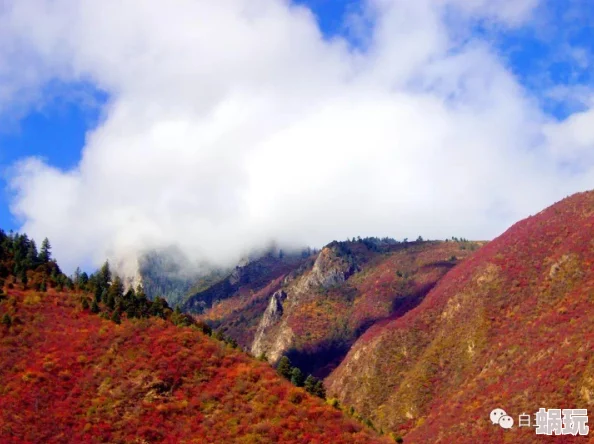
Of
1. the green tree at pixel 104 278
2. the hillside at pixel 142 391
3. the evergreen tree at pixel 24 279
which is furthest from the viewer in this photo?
the green tree at pixel 104 278

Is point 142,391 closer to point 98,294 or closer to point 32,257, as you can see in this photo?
point 98,294

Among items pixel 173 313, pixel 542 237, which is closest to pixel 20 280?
pixel 173 313

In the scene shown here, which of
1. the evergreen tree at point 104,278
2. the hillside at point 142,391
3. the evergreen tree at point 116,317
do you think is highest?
the evergreen tree at point 104,278

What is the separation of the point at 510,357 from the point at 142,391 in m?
104

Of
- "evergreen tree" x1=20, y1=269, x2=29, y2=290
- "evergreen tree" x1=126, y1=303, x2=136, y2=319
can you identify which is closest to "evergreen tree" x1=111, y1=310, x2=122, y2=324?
"evergreen tree" x1=126, y1=303, x2=136, y2=319

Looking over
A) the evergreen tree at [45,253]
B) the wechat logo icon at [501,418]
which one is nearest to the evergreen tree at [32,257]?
the evergreen tree at [45,253]

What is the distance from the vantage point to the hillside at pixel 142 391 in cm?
7588

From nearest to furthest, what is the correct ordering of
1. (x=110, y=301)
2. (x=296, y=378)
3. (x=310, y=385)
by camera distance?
(x=296, y=378)
(x=310, y=385)
(x=110, y=301)

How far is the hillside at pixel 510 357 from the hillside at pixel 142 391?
56992mm

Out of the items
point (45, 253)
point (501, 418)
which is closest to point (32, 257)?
point (45, 253)

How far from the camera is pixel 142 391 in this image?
82188mm

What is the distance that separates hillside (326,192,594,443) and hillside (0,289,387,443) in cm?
5699

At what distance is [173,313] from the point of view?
369ft

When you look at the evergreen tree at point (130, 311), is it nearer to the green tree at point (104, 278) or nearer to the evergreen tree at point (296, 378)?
the green tree at point (104, 278)
